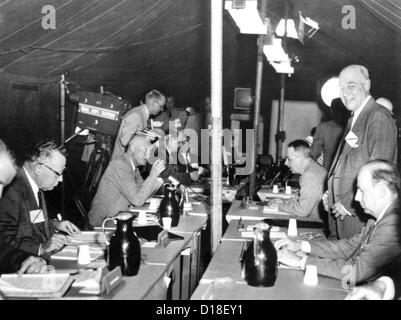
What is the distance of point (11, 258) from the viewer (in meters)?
2.28

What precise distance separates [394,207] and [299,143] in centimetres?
219

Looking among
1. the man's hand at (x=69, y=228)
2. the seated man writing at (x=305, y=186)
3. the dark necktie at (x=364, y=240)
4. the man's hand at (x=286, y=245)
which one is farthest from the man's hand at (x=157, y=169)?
the dark necktie at (x=364, y=240)

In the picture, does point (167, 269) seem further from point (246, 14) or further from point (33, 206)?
point (246, 14)

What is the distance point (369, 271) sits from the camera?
2.25 meters

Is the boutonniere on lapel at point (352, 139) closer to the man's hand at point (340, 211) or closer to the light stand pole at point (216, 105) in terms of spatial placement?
the man's hand at point (340, 211)

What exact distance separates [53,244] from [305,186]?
2.22m

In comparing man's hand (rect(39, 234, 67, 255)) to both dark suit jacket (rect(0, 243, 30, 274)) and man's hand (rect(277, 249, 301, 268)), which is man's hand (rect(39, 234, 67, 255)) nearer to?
dark suit jacket (rect(0, 243, 30, 274))

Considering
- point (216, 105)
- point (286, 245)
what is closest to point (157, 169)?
point (216, 105)

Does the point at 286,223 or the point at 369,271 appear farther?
the point at 286,223

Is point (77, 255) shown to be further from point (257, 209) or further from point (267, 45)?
point (267, 45)

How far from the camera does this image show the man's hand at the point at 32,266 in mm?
2172

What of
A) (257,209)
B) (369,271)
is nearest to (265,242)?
(369,271)

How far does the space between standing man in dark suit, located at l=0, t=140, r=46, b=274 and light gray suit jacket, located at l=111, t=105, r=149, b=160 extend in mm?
2976

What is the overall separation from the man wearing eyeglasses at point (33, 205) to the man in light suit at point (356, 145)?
174 centimetres
